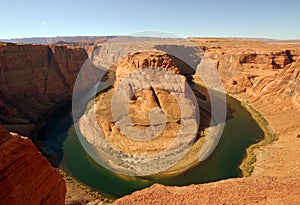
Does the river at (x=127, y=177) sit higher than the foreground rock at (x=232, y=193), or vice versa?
the foreground rock at (x=232, y=193)

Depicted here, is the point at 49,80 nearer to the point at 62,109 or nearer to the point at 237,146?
the point at 62,109

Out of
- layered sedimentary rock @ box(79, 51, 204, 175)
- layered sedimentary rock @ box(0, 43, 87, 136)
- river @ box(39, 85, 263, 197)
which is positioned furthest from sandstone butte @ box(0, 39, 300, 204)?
layered sedimentary rock @ box(79, 51, 204, 175)

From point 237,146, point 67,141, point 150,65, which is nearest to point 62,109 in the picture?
point 67,141

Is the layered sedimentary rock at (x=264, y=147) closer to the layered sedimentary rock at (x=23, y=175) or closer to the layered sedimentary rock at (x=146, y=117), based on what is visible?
the layered sedimentary rock at (x=23, y=175)

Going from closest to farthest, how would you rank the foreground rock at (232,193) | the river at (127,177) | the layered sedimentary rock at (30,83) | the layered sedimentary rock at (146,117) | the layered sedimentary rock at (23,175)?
the layered sedimentary rock at (23,175) < the foreground rock at (232,193) < the river at (127,177) < the layered sedimentary rock at (146,117) < the layered sedimentary rock at (30,83)

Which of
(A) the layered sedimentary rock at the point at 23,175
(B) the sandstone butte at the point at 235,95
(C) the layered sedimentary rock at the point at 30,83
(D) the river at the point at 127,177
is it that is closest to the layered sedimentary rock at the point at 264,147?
(B) the sandstone butte at the point at 235,95

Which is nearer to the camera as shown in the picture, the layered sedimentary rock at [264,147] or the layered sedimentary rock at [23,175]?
the layered sedimentary rock at [23,175]

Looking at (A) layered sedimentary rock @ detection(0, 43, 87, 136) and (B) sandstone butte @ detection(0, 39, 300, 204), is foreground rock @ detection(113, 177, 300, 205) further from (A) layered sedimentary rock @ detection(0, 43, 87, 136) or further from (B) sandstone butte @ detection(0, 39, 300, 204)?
(A) layered sedimentary rock @ detection(0, 43, 87, 136)
